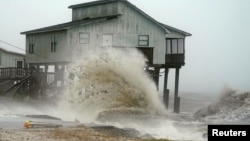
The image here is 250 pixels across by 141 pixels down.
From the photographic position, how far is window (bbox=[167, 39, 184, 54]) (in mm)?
42688

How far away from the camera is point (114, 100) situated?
32.4m

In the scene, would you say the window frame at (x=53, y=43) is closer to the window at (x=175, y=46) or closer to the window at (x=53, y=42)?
the window at (x=53, y=42)

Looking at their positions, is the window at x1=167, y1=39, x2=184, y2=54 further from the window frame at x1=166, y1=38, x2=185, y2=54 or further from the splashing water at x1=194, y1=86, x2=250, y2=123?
the splashing water at x1=194, y1=86, x2=250, y2=123

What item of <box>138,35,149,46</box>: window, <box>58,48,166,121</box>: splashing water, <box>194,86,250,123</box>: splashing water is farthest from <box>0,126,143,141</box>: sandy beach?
<box>138,35,149,46</box>: window

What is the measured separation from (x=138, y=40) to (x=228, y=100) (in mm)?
9201

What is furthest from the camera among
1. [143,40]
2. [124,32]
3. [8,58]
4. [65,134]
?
[8,58]

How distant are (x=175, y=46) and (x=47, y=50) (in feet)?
38.6

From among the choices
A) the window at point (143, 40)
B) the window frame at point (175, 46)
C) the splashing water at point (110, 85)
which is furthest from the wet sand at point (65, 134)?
the window frame at point (175, 46)

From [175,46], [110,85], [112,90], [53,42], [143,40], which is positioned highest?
[143,40]

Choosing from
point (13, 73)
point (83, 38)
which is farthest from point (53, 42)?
point (13, 73)

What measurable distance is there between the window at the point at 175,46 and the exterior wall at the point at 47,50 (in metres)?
9.87

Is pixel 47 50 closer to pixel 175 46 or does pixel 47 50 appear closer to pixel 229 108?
pixel 175 46

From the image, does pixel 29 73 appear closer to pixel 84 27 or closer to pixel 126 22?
pixel 84 27

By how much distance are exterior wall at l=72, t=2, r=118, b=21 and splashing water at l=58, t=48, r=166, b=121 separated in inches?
160
